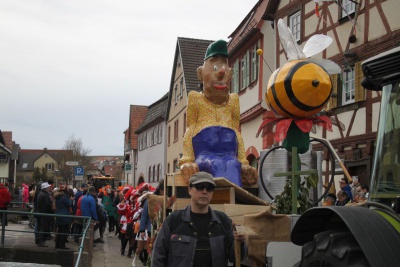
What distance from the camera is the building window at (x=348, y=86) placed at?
1728 centimetres

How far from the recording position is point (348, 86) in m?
17.5

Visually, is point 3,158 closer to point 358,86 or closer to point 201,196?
point 358,86

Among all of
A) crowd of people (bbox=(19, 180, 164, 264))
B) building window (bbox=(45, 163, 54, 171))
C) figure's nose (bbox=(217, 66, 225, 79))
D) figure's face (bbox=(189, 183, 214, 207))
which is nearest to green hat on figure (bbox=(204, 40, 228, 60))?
figure's nose (bbox=(217, 66, 225, 79))

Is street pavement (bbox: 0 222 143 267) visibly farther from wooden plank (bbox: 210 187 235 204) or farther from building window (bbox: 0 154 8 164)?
building window (bbox: 0 154 8 164)

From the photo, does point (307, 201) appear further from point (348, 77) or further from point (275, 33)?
point (275, 33)

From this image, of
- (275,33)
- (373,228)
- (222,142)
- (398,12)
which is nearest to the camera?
(373,228)

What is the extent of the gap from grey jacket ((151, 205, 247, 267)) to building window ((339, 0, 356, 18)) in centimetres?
1276

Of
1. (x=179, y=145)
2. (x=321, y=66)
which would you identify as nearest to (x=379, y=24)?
(x=321, y=66)

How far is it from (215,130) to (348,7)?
32.7 ft

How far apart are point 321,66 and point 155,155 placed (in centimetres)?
4308

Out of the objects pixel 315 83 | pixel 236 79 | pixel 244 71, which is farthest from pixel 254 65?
pixel 315 83

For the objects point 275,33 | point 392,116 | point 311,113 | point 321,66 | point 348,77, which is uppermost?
point 275,33

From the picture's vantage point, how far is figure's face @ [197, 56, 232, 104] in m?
9.41

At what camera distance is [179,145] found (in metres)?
40.8
